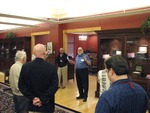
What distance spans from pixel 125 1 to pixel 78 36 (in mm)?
7251

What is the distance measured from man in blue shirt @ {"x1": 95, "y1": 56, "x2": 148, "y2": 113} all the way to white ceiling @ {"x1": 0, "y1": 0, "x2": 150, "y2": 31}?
11.0ft

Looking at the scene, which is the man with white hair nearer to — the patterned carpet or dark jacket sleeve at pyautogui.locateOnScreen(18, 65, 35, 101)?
dark jacket sleeve at pyautogui.locateOnScreen(18, 65, 35, 101)

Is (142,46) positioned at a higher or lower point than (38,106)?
higher

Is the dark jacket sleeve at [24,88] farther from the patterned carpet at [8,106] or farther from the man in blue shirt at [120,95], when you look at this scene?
the patterned carpet at [8,106]

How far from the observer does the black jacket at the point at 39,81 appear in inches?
92.4

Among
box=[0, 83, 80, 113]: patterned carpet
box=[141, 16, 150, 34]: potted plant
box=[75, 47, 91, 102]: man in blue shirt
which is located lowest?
box=[0, 83, 80, 113]: patterned carpet

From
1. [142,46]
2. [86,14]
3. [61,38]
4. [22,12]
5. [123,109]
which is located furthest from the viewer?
[61,38]

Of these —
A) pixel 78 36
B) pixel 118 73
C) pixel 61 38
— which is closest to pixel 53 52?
pixel 61 38

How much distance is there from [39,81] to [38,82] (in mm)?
19

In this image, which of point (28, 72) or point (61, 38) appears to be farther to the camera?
point (61, 38)

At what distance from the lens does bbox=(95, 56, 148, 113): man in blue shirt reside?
1.23 metres

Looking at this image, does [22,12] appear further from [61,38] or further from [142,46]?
[142,46]

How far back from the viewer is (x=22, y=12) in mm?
5449

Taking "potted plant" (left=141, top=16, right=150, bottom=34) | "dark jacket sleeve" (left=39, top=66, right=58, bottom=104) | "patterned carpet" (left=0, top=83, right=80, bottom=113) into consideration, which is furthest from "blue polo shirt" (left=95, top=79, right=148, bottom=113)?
"potted plant" (left=141, top=16, right=150, bottom=34)
